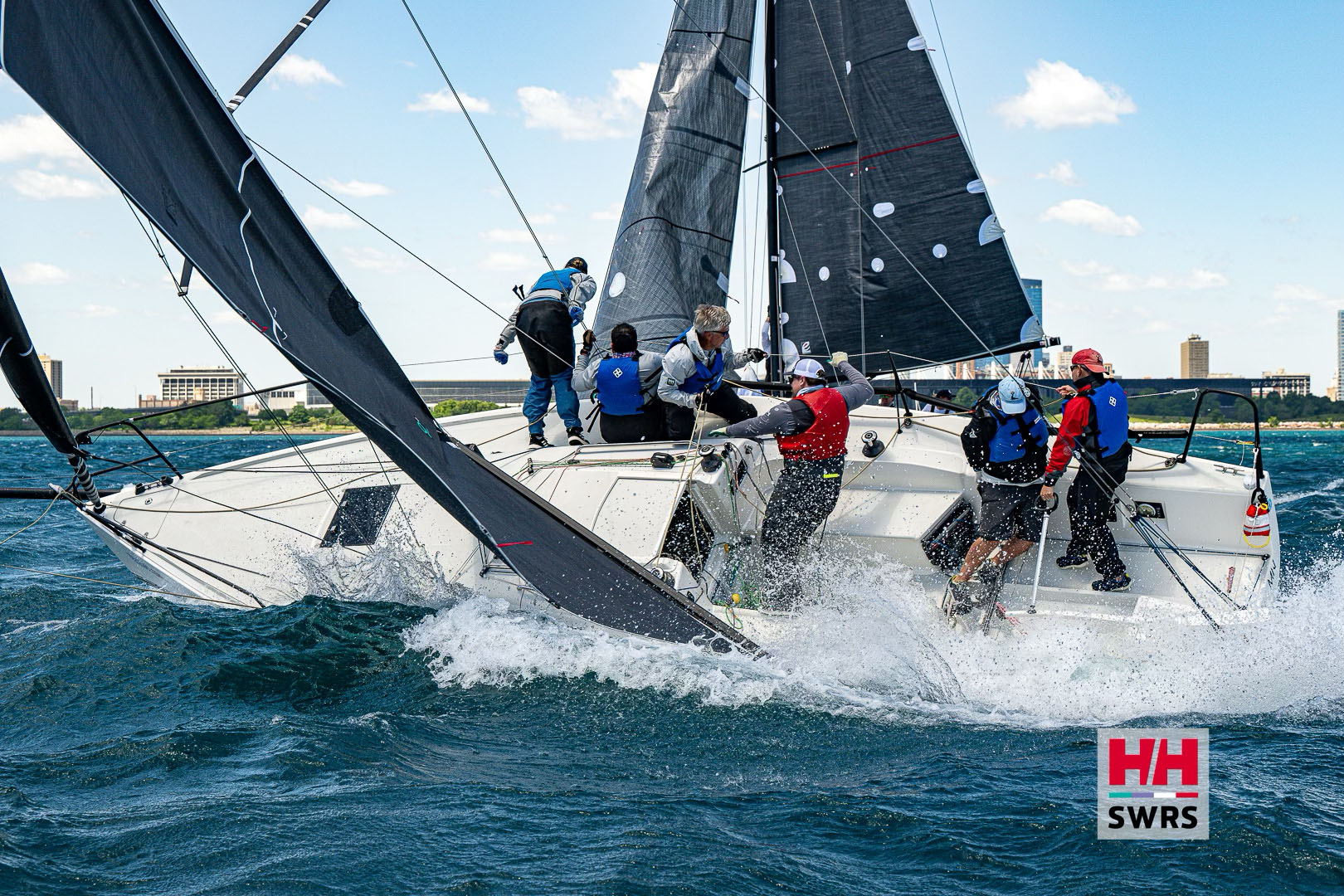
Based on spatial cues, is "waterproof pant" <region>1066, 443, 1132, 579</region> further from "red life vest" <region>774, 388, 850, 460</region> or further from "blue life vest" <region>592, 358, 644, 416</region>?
"blue life vest" <region>592, 358, 644, 416</region>

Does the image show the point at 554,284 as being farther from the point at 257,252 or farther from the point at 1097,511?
the point at 1097,511

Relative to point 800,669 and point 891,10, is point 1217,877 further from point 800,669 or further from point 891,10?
point 891,10

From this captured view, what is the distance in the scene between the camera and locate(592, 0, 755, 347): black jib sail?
885 centimetres

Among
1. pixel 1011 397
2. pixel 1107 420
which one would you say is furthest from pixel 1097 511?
pixel 1011 397

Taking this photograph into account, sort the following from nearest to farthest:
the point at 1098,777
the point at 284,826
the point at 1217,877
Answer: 1. the point at 1217,877
2. the point at 284,826
3. the point at 1098,777

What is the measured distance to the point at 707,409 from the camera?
6820 mm

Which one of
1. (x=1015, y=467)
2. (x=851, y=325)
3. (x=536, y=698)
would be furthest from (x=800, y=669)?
(x=851, y=325)

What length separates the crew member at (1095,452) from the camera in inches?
225

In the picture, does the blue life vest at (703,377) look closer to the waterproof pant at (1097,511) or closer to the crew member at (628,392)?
the crew member at (628,392)

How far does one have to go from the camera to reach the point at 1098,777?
12.1 feet

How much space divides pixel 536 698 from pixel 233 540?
122 inches

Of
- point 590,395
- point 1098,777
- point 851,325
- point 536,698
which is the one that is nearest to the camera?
point 1098,777

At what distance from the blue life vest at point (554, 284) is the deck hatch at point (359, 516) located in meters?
1.59
